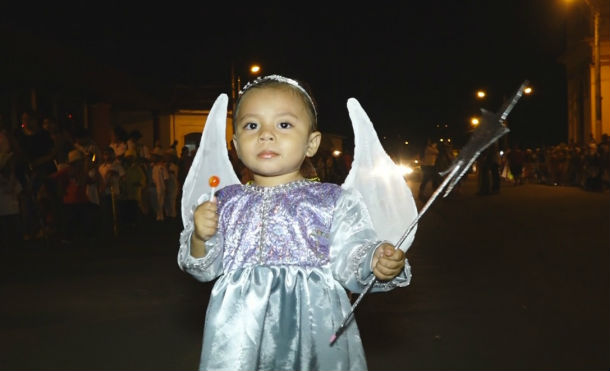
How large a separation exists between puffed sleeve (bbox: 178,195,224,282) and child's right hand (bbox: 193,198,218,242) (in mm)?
136

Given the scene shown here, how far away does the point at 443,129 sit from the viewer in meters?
67.6

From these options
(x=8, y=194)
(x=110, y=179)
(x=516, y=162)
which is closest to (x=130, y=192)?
(x=110, y=179)

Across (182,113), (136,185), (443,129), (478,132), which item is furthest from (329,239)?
(443,129)

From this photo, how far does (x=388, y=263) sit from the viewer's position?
2562mm

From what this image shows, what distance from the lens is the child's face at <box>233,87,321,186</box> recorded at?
2906 mm

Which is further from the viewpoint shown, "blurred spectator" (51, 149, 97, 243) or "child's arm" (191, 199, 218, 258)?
"blurred spectator" (51, 149, 97, 243)

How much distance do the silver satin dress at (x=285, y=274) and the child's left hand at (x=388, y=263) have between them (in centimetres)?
9

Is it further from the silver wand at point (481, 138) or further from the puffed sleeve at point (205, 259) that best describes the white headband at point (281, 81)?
the silver wand at point (481, 138)

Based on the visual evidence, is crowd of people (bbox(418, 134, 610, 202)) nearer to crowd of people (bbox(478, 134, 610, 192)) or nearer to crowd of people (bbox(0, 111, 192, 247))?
crowd of people (bbox(478, 134, 610, 192))

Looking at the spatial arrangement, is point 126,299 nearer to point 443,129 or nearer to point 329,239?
point 329,239

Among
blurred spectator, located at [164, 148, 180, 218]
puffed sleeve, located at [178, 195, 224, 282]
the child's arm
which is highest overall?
the child's arm

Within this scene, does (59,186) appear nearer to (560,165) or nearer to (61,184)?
(61,184)

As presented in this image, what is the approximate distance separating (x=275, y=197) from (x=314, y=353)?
59 cm

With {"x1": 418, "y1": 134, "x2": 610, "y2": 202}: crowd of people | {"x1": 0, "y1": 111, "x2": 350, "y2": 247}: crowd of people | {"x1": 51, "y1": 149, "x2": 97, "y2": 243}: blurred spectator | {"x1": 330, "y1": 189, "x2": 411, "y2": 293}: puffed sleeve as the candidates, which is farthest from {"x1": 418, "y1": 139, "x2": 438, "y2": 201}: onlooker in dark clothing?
{"x1": 330, "y1": 189, "x2": 411, "y2": 293}: puffed sleeve
